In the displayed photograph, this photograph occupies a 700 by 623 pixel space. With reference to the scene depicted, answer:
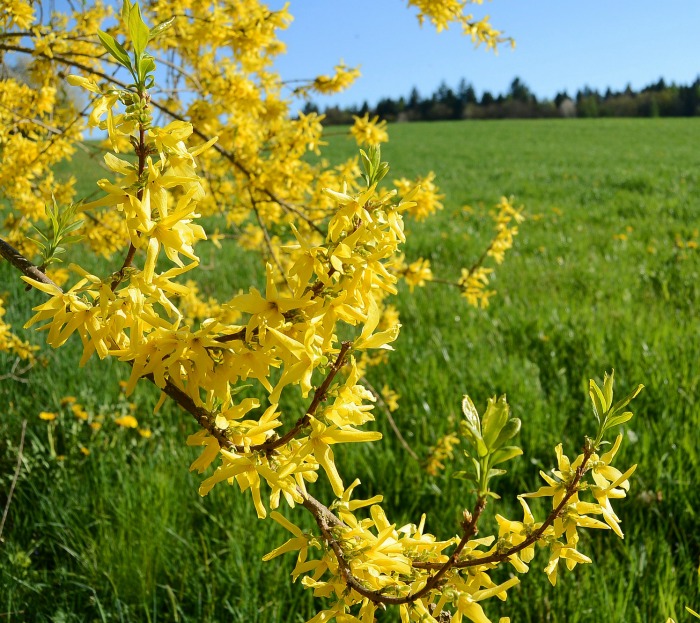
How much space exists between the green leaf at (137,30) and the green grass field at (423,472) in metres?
1.59

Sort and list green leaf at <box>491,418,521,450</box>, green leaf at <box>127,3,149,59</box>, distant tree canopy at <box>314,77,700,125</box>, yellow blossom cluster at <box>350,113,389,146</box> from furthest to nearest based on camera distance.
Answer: distant tree canopy at <box>314,77,700,125</box>, yellow blossom cluster at <box>350,113,389,146</box>, green leaf at <box>127,3,149,59</box>, green leaf at <box>491,418,521,450</box>

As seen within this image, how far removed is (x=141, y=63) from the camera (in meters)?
0.75

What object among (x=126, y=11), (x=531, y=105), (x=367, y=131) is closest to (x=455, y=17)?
(x=367, y=131)

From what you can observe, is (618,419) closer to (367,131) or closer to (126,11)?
(126,11)

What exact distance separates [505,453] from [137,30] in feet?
2.13

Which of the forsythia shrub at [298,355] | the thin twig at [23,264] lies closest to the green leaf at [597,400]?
the forsythia shrub at [298,355]

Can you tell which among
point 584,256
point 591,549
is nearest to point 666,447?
point 591,549

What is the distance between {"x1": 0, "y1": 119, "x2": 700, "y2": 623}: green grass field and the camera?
1921 mm

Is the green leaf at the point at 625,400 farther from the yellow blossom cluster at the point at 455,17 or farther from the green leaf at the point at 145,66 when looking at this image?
the yellow blossom cluster at the point at 455,17

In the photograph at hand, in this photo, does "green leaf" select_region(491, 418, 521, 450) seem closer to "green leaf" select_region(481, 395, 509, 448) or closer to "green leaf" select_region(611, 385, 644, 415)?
"green leaf" select_region(481, 395, 509, 448)

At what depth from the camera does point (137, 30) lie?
74 cm

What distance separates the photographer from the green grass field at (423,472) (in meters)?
1.92

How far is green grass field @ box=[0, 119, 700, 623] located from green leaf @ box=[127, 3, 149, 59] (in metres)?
1.59

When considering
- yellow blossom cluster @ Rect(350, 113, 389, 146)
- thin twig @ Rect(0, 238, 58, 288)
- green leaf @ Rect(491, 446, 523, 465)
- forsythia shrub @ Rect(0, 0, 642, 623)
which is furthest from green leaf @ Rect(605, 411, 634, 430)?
yellow blossom cluster @ Rect(350, 113, 389, 146)
